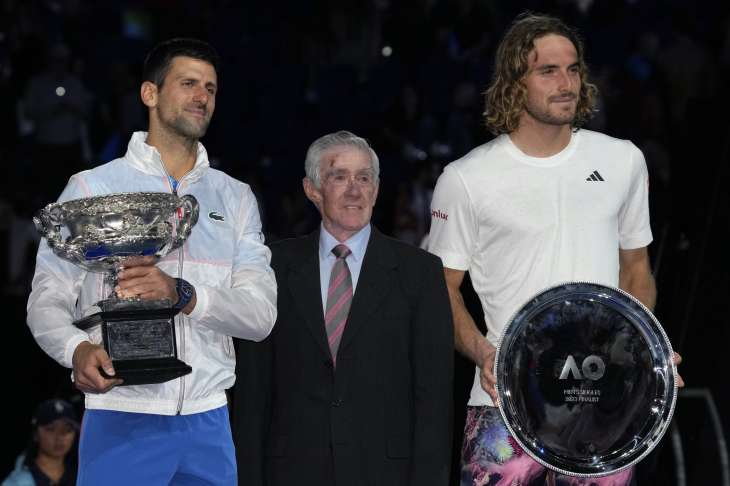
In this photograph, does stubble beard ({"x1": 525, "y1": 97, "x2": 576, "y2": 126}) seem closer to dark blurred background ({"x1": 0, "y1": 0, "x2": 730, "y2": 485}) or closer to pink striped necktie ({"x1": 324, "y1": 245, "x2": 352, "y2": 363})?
pink striped necktie ({"x1": 324, "y1": 245, "x2": 352, "y2": 363})

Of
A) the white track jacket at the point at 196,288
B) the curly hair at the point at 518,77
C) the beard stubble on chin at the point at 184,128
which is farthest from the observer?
the curly hair at the point at 518,77

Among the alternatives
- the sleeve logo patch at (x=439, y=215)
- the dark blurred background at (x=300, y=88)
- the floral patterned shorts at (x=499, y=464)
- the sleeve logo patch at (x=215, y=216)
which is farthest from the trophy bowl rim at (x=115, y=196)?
the dark blurred background at (x=300, y=88)

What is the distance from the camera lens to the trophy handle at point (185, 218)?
3658mm

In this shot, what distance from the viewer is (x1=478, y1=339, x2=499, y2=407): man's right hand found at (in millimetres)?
3902

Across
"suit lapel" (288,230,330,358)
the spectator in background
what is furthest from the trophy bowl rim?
the spectator in background

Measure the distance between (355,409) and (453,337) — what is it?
39 centimetres

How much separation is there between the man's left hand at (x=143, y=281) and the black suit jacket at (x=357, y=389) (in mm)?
654

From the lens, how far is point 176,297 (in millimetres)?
3645

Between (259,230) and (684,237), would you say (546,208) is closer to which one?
(259,230)

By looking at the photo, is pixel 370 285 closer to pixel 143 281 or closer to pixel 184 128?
pixel 184 128

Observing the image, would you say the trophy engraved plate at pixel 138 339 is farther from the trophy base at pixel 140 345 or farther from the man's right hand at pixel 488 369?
the man's right hand at pixel 488 369

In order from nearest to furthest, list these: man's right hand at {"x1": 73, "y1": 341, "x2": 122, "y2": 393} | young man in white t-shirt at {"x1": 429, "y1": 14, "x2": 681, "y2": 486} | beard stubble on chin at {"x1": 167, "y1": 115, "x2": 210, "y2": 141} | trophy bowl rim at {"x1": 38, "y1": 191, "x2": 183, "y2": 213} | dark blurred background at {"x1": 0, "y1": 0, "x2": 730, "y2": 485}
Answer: man's right hand at {"x1": 73, "y1": 341, "x2": 122, "y2": 393} → trophy bowl rim at {"x1": 38, "y1": 191, "x2": 183, "y2": 213} → beard stubble on chin at {"x1": 167, "y1": 115, "x2": 210, "y2": 141} → young man in white t-shirt at {"x1": 429, "y1": 14, "x2": 681, "y2": 486} → dark blurred background at {"x1": 0, "y1": 0, "x2": 730, "y2": 485}

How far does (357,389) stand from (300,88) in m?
7.71

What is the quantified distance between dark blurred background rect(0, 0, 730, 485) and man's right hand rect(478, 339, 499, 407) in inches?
156
